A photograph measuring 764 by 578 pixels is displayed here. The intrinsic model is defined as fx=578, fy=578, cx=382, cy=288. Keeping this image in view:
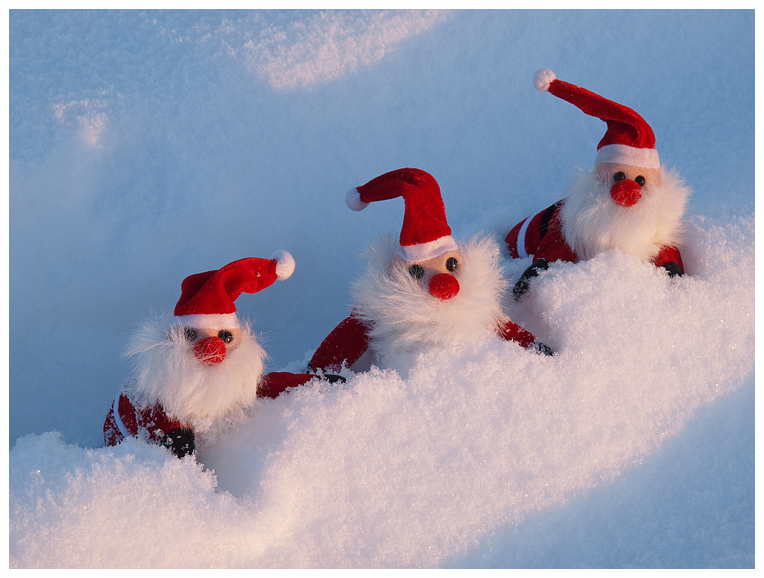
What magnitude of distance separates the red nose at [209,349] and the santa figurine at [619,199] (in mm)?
544

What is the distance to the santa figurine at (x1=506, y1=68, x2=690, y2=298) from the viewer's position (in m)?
0.98

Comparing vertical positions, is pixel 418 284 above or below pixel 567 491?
above

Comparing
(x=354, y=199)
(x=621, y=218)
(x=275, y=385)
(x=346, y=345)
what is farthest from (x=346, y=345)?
(x=621, y=218)

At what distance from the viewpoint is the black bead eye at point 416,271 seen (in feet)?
2.96

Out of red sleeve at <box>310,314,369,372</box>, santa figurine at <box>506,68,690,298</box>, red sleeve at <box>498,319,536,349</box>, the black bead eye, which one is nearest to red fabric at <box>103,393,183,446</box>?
red sleeve at <box>310,314,369,372</box>

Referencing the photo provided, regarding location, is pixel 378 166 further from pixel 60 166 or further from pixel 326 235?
pixel 60 166

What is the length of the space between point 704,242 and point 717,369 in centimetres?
24

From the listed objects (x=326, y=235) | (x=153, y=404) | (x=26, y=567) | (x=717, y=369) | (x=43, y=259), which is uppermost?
(x=326, y=235)

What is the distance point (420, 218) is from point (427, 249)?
0.16 ft

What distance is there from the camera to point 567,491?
3.02ft

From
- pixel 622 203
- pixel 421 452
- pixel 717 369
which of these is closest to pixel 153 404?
pixel 421 452

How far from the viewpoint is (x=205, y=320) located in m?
0.84

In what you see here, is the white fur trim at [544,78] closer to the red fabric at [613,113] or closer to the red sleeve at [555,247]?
the red fabric at [613,113]

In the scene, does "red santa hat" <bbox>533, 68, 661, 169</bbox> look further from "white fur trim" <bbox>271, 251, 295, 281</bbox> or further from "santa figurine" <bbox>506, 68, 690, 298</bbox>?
"white fur trim" <bbox>271, 251, 295, 281</bbox>
